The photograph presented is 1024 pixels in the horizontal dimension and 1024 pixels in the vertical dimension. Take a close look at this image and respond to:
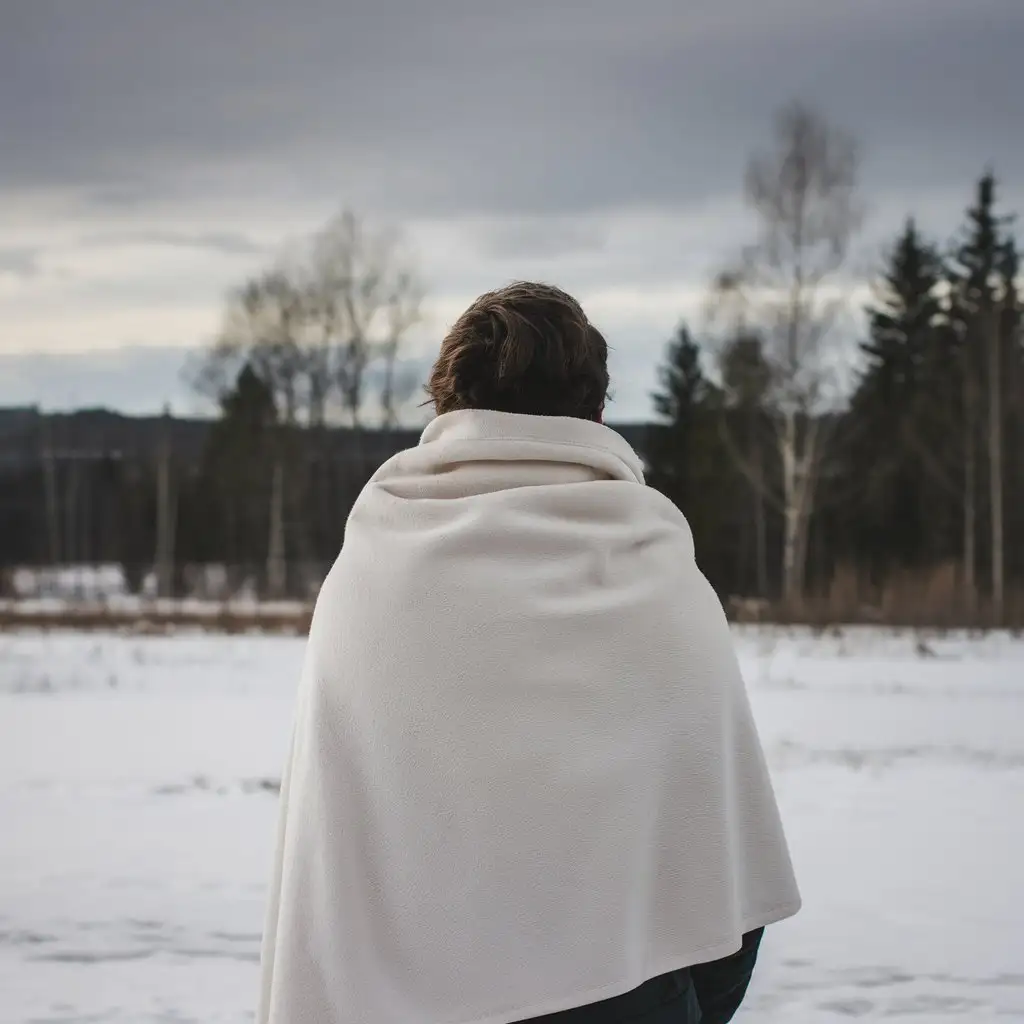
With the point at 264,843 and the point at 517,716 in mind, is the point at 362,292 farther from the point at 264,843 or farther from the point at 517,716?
the point at 517,716

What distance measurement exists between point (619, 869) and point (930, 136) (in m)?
34.2

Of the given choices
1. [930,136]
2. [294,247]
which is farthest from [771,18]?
[294,247]

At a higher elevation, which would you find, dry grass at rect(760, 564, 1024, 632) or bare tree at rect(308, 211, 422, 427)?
bare tree at rect(308, 211, 422, 427)

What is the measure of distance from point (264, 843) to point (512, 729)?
5057 millimetres

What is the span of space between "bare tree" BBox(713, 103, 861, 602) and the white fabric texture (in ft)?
75.5

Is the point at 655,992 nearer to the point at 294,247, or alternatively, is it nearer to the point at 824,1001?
the point at 824,1001

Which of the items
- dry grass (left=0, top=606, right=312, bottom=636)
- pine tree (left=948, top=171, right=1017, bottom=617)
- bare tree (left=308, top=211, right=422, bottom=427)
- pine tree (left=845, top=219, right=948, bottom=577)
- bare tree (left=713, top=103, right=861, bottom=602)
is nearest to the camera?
dry grass (left=0, top=606, right=312, bottom=636)

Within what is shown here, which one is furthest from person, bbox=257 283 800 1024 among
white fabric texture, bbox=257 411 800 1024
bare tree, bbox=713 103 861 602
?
bare tree, bbox=713 103 861 602

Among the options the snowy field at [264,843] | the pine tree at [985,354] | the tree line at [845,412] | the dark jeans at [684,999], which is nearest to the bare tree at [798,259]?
the tree line at [845,412]

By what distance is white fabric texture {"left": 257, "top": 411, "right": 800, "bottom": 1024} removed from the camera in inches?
67.0

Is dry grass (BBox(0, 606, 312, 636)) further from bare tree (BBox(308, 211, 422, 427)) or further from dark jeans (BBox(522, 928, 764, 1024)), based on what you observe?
dark jeans (BBox(522, 928, 764, 1024))

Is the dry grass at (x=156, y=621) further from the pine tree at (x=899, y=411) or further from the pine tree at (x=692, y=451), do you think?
the pine tree at (x=692, y=451)

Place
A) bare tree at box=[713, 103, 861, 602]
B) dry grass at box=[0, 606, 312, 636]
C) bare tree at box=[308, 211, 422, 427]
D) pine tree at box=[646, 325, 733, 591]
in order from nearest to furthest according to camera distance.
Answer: dry grass at box=[0, 606, 312, 636] < bare tree at box=[713, 103, 861, 602] < bare tree at box=[308, 211, 422, 427] < pine tree at box=[646, 325, 733, 591]

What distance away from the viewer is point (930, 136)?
3334 centimetres
